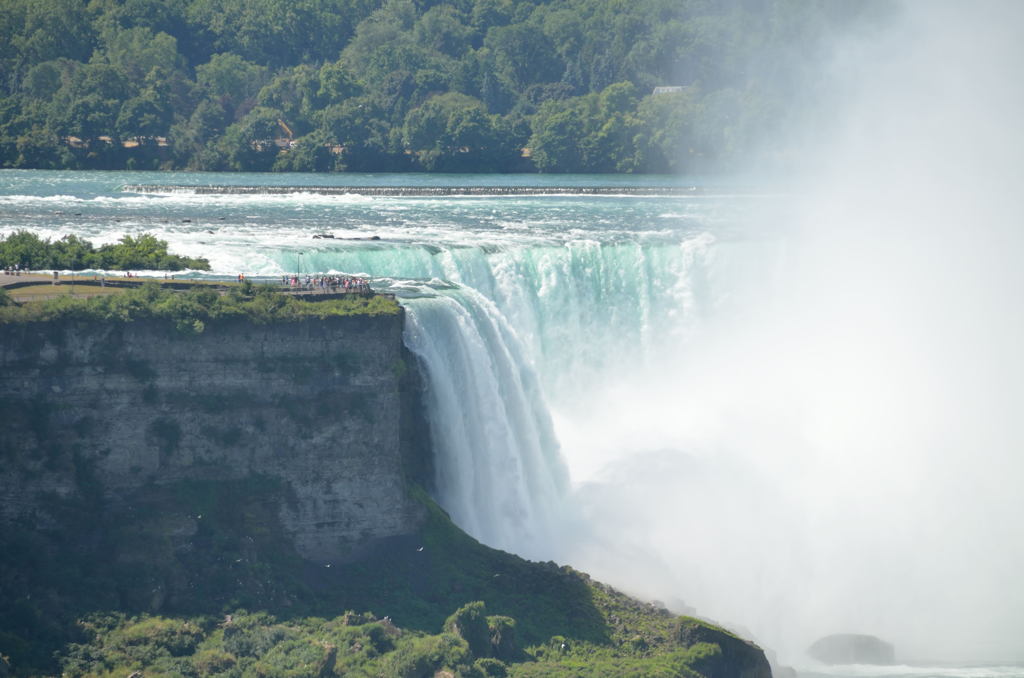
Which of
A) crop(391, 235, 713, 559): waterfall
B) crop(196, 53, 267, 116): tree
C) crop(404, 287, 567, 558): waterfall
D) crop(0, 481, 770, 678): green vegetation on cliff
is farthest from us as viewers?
crop(196, 53, 267, 116): tree

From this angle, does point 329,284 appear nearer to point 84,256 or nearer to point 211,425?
point 211,425

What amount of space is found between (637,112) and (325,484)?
8740 centimetres

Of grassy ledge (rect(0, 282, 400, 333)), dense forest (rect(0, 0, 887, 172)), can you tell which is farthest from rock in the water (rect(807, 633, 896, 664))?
dense forest (rect(0, 0, 887, 172))

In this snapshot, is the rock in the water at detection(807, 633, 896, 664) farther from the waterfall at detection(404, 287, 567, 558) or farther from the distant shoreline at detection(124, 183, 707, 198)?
the distant shoreline at detection(124, 183, 707, 198)

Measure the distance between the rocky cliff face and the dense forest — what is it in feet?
237

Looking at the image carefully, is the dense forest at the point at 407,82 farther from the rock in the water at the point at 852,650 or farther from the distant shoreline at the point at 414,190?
the rock in the water at the point at 852,650

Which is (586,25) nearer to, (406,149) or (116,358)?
(406,149)

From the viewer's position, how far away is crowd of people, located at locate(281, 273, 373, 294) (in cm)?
4450

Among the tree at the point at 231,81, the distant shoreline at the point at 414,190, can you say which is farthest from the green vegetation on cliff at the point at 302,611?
the tree at the point at 231,81

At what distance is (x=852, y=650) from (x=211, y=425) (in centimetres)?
1772

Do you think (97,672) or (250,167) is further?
(250,167)

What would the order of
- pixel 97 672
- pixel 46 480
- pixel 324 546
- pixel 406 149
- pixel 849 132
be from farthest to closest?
1. pixel 406 149
2. pixel 849 132
3. pixel 324 546
4. pixel 46 480
5. pixel 97 672

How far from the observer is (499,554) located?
41844 millimetres

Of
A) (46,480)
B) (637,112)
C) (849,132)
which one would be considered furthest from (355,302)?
(637,112)
